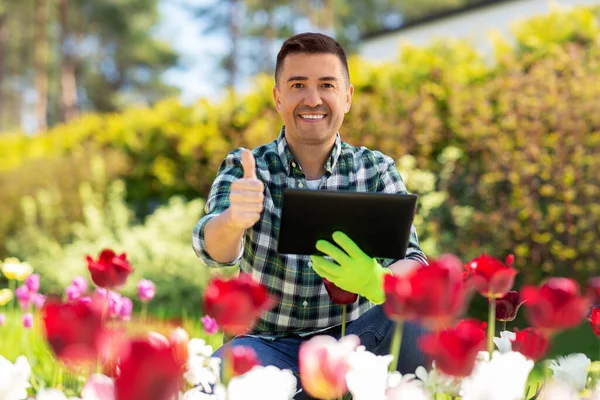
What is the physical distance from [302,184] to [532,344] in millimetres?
1050

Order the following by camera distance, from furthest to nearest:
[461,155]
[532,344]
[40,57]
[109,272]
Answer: [40,57] < [461,155] < [109,272] < [532,344]

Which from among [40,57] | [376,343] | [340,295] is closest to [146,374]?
[340,295]

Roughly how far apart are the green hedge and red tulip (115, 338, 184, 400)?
419cm

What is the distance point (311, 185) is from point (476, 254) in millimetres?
3092

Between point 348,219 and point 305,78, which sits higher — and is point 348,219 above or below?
below

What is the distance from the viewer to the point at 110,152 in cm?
784

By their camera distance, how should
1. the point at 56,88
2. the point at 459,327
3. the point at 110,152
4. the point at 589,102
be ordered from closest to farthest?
the point at 459,327 → the point at 589,102 → the point at 110,152 → the point at 56,88

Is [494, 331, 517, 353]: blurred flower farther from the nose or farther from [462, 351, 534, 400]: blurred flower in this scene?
the nose

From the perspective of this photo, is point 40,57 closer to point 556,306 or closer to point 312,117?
point 312,117

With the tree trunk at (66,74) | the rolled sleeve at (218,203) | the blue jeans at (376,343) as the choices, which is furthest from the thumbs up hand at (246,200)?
the tree trunk at (66,74)

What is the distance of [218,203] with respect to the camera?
196cm

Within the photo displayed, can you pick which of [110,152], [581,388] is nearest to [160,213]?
[110,152]

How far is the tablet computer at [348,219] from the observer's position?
1.45 metres

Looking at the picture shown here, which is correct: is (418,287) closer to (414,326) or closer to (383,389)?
(383,389)
